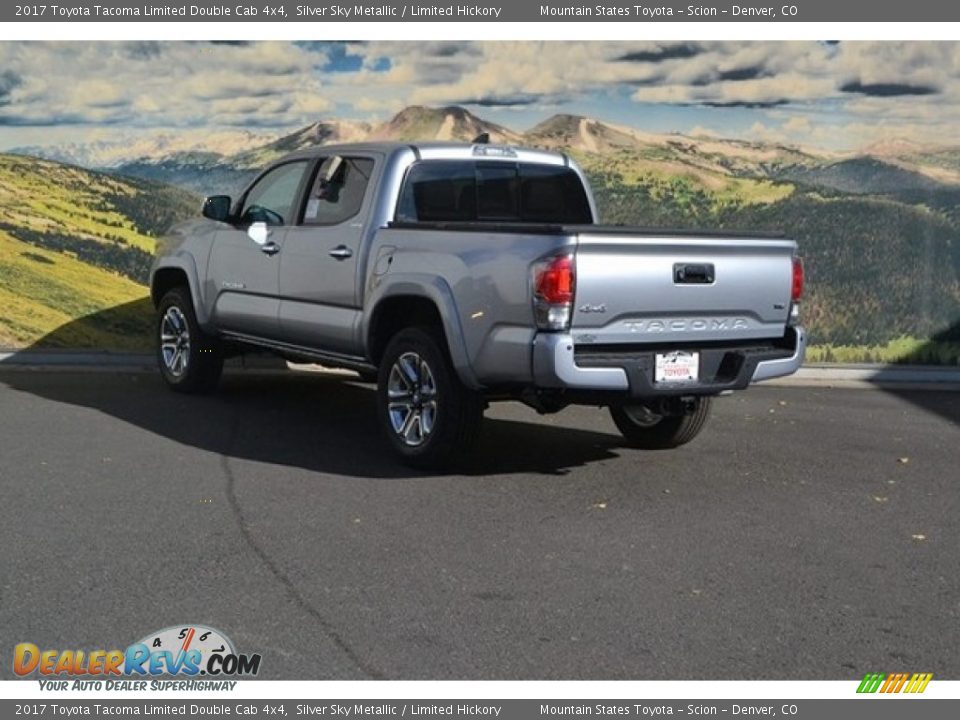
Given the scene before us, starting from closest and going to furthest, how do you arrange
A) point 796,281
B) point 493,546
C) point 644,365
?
point 493,546
point 644,365
point 796,281

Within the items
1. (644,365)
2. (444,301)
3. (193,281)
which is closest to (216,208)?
(193,281)

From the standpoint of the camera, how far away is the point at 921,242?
13086 millimetres

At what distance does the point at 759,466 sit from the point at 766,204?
18.8 feet

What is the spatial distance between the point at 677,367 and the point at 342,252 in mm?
2449

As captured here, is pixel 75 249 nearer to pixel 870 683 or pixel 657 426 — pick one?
pixel 657 426

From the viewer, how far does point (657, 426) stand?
8930 millimetres

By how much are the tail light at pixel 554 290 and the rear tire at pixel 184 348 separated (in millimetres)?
4285

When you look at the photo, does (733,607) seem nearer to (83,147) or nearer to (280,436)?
(280,436)

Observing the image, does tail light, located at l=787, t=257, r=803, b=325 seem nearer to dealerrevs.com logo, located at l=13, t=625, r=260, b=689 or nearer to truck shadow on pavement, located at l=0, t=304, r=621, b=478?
truck shadow on pavement, located at l=0, t=304, r=621, b=478

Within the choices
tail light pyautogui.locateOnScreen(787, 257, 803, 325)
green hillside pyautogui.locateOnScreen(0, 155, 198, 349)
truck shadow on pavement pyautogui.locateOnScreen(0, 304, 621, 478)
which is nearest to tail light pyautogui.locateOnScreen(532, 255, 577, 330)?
truck shadow on pavement pyautogui.locateOnScreen(0, 304, 621, 478)

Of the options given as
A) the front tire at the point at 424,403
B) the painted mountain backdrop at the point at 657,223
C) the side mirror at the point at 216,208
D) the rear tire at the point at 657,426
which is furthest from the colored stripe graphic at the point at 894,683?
the painted mountain backdrop at the point at 657,223

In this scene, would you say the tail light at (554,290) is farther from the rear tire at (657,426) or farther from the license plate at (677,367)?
the rear tire at (657,426)

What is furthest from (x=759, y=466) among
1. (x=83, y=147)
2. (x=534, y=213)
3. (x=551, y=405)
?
(x=83, y=147)

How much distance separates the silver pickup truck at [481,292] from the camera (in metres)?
7.11
